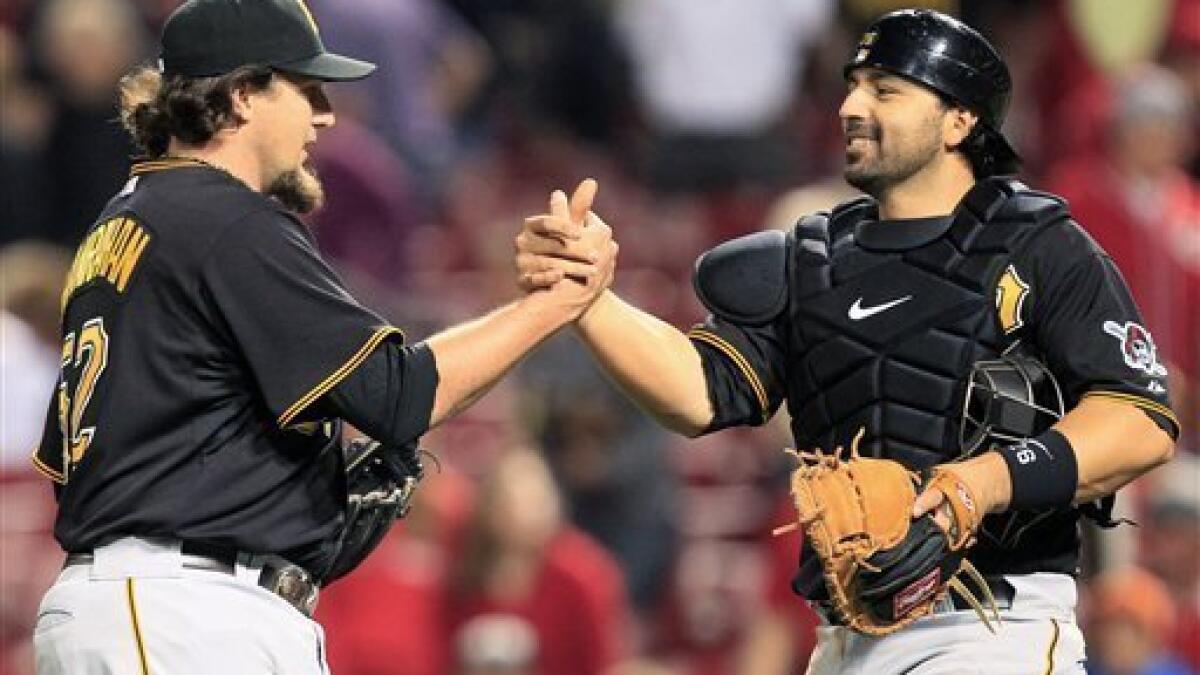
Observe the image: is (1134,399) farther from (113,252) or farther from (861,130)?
(113,252)

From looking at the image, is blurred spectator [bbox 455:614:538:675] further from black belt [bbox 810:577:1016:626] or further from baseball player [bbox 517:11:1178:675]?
black belt [bbox 810:577:1016:626]

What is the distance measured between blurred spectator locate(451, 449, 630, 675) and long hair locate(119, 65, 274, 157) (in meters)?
3.69

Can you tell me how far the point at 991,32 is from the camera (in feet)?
41.7

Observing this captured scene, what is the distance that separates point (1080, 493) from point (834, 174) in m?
6.61

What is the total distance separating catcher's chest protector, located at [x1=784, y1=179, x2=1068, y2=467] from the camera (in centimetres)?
570

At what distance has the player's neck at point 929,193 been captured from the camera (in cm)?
587

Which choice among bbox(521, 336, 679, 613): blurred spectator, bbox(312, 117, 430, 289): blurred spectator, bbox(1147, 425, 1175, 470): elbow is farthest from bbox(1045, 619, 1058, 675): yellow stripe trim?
bbox(312, 117, 430, 289): blurred spectator

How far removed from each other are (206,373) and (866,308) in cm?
133

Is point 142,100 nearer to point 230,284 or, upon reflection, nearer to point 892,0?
point 230,284

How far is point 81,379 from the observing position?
18.3 ft

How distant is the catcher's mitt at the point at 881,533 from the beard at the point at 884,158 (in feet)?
2.09

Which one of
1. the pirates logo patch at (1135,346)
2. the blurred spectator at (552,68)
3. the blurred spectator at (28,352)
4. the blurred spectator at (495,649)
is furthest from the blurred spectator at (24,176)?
the pirates logo patch at (1135,346)

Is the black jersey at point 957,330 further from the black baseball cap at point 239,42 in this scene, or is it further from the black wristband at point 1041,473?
the black baseball cap at point 239,42

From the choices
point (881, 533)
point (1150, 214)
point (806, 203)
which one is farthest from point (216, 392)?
point (1150, 214)
